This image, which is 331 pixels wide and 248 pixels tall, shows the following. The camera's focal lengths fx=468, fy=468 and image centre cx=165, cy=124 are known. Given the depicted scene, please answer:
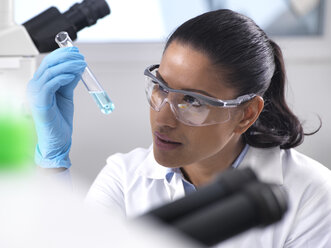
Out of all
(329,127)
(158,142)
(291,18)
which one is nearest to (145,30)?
(291,18)

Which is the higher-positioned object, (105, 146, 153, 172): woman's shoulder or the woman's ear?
the woman's ear

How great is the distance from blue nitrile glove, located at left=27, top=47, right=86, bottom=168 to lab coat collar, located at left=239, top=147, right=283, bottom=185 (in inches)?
20.5

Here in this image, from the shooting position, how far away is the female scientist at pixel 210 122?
1.17m

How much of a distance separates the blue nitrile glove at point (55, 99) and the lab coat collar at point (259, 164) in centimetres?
26

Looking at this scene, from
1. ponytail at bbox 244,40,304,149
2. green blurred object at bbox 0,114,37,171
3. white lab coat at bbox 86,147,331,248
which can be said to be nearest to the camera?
green blurred object at bbox 0,114,37,171

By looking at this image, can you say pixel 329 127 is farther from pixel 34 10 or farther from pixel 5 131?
pixel 5 131

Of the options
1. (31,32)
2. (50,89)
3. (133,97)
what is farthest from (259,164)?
(133,97)

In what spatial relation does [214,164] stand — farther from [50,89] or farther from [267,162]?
[50,89]

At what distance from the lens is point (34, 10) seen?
2.15 metres

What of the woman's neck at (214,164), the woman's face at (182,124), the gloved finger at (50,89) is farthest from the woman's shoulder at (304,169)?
the gloved finger at (50,89)

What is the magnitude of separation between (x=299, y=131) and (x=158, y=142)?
0.50 metres

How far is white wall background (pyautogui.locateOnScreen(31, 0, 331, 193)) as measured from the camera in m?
2.07

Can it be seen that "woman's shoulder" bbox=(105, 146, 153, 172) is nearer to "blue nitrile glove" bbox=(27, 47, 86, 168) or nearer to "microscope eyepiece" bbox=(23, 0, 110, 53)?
"blue nitrile glove" bbox=(27, 47, 86, 168)

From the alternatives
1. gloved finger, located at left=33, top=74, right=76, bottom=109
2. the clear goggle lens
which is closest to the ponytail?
the clear goggle lens
